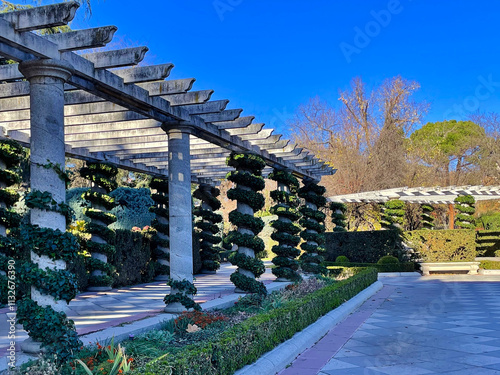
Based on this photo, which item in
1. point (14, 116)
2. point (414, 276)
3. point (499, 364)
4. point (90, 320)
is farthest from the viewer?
point (414, 276)

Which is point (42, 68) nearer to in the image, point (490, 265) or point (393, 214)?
point (393, 214)

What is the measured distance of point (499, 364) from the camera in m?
5.57

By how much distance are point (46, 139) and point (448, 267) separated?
16583 millimetres

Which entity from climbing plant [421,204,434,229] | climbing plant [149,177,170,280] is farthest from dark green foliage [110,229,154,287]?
climbing plant [421,204,434,229]

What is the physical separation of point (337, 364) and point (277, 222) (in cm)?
666

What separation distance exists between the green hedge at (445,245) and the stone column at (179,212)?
13502 mm

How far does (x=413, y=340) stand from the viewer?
6957 millimetres

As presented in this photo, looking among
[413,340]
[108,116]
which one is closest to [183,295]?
[108,116]

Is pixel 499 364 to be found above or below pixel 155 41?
below

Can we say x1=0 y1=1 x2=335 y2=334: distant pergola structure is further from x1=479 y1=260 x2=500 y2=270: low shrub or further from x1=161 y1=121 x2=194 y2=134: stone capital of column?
x1=479 y1=260 x2=500 y2=270: low shrub

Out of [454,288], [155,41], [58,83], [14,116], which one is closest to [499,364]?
[58,83]

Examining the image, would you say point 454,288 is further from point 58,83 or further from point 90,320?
point 58,83

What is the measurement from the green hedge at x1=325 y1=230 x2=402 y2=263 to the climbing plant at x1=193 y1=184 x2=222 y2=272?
629cm

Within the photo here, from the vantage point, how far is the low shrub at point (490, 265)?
1819cm
